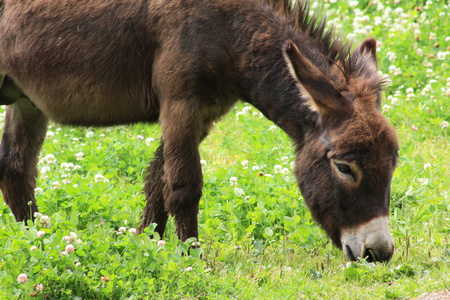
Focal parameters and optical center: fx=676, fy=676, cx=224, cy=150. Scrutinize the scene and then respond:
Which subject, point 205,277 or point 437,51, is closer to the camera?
point 205,277

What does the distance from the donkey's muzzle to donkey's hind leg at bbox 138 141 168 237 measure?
164cm

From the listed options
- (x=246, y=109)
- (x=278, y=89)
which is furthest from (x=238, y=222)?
(x=246, y=109)

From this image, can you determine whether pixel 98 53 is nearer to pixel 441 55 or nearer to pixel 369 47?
pixel 369 47

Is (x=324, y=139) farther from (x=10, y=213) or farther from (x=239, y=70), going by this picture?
(x=10, y=213)

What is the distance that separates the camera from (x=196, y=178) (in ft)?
15.8

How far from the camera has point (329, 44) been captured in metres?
4.87

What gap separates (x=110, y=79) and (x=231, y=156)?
2.43 meters

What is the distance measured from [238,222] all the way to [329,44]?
160 cm

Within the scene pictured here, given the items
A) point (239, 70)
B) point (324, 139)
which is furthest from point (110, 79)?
point (324, 139)

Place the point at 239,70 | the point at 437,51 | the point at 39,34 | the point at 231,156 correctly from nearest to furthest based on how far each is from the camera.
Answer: the point at 239,70, the point at 39,34, the point at 231,156, the point at 437,51

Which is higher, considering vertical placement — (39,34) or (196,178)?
(39,34)

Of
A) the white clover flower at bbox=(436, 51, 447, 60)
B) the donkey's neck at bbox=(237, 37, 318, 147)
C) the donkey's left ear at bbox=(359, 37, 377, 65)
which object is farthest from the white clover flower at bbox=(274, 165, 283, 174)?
the white clover flower at bbox=(436, 51, 447, 60)

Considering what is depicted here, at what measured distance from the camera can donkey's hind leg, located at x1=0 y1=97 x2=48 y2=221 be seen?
18.4 feet

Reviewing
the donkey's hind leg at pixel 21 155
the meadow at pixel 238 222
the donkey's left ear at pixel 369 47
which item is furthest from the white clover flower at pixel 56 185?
the donkey's left ear at pixel 369 47
